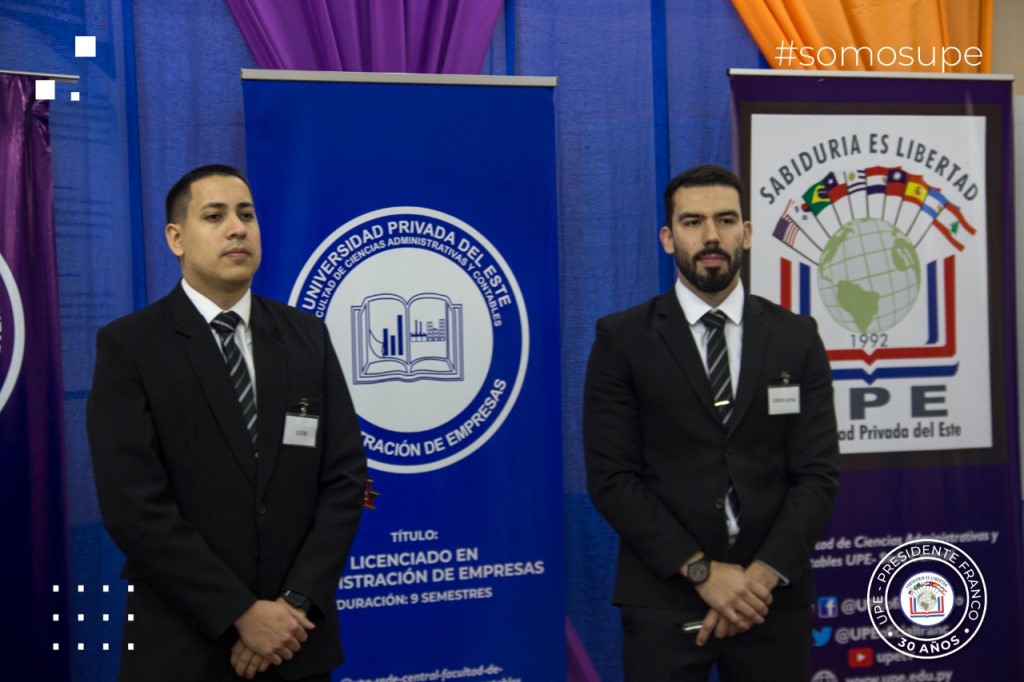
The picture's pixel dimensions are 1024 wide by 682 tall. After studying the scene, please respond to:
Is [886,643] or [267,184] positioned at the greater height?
[267,184]

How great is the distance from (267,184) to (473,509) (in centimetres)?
118

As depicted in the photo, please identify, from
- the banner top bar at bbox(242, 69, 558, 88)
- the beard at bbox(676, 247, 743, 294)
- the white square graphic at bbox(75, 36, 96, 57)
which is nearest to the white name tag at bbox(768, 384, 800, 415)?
the beard at bbox(676, 247, 743, 294)

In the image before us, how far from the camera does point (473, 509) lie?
3357 mm

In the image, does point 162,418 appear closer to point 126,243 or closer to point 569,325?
point 126,243

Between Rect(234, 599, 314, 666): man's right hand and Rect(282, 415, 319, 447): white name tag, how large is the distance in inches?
12.6

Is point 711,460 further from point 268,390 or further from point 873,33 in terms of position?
point 873,33

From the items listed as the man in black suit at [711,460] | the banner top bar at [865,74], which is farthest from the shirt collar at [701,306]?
the banner top bar at [865,74]

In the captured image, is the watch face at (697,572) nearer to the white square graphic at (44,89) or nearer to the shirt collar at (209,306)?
the shirt collar at (209,306)

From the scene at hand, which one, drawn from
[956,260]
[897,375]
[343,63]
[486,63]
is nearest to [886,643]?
[897,375]

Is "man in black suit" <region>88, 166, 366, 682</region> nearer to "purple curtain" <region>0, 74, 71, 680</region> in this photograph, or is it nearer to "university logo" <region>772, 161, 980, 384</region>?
"purple curtain" <region>0, 74, 71, 680</region>

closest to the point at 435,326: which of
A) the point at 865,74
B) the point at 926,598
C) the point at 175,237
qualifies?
the point at 175,237

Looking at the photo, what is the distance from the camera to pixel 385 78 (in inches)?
132

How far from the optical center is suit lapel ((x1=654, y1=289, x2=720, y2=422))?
252cm

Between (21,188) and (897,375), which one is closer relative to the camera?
(21,188)
